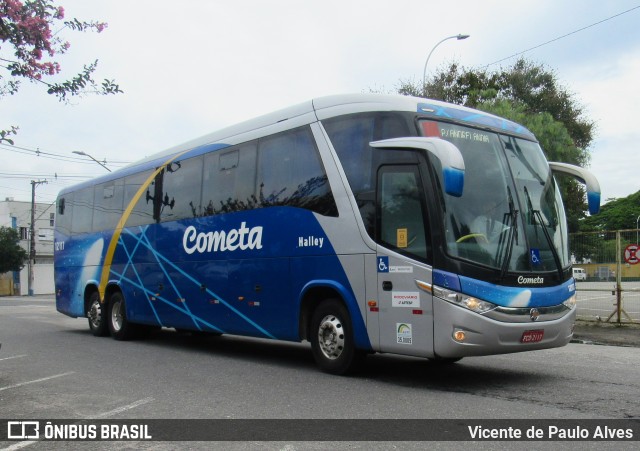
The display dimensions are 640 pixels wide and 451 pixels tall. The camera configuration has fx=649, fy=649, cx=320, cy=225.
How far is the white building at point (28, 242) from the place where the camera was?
2486 inches

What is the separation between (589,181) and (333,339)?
13.3ft

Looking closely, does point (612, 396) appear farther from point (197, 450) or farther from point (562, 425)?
point (197, 450)

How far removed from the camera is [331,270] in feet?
28.5

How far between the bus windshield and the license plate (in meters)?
0.72

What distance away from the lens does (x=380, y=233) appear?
8047 mm

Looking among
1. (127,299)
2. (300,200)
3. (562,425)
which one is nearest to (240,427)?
(562,425)

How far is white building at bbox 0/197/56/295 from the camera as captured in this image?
63156 mm

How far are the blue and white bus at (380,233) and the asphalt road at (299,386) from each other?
55cm

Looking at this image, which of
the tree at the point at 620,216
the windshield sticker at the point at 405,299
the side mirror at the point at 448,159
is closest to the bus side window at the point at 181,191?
the windshield sticker at the point at 405,299

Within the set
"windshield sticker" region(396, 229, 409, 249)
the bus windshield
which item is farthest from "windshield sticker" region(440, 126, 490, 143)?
"windshield sticker" region(396, 229, 409, 249)

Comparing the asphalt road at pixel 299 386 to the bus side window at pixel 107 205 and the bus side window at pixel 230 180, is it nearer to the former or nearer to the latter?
the bus side window at pixel 230 180

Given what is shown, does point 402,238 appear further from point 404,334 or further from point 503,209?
point 503,209

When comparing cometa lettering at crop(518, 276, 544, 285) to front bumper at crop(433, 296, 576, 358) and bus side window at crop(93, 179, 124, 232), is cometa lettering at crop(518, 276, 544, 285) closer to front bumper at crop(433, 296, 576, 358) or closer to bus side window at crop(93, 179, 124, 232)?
front bumper at crop(433, 296, 576, 358)

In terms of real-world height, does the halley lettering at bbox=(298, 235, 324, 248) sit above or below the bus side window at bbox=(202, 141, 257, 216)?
below
